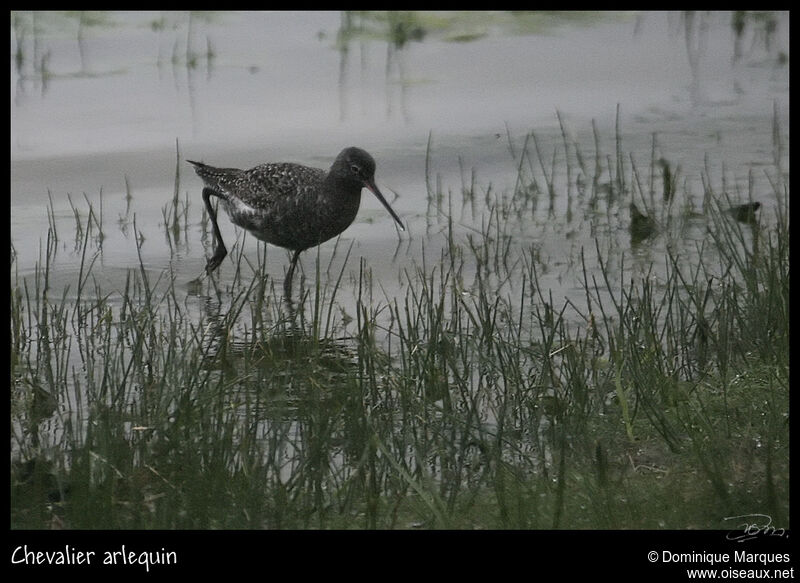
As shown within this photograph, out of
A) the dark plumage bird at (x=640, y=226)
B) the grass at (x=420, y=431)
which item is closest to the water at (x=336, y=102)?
the dark plumage bird at (x=640, y=226)

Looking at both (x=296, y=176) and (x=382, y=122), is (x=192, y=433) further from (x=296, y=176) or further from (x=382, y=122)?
(x=382, y=122)

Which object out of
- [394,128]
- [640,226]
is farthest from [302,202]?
[394,128]

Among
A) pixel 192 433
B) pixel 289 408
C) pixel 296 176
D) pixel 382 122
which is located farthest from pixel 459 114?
pixel 192 433

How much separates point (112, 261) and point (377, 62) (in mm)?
4673

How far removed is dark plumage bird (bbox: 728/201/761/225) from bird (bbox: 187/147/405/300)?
2.08m

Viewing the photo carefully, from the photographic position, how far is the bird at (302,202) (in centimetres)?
785

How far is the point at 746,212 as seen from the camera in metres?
8.13

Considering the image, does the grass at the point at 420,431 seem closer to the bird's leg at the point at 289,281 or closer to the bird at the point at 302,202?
the bird's leg at the point at 289,281

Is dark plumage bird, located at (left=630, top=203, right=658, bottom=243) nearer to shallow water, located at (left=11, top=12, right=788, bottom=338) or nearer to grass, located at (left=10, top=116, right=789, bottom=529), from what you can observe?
shallow water, located at (left=11, top=12, right=788, bottom=338)
